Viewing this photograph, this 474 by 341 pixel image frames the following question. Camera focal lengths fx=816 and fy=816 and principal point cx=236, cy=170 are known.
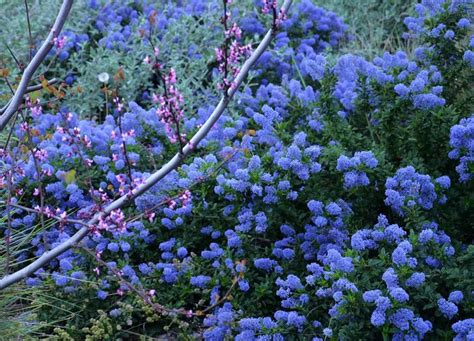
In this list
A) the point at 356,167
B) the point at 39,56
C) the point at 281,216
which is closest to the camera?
the point at 39,56

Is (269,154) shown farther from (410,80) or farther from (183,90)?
(183,90)

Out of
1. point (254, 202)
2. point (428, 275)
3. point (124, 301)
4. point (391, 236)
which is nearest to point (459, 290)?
point (428, 275)

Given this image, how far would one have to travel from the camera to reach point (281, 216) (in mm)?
3650

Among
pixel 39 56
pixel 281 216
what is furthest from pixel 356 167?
pixel 39 56

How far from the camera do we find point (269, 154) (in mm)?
3674

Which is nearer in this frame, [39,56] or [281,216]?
[39,56]

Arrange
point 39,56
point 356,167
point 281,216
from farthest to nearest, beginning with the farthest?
point 281,216, point 356,167, point 39,56

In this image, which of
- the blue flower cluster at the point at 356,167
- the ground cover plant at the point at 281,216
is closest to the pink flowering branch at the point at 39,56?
the ground cover plant at the point at 281,216

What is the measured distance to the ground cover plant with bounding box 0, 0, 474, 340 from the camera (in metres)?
2.96

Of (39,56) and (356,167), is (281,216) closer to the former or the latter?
(356,167)

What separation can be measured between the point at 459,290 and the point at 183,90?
2.58 m

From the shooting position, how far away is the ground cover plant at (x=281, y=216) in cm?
296

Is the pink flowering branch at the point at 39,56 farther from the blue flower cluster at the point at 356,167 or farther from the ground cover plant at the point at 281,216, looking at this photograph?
the blue flower cluster at the point at 356,167

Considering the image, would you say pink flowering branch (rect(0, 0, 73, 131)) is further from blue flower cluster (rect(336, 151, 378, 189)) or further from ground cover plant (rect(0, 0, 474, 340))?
blue flower cluster (rect(336, 151, 378, 189))
